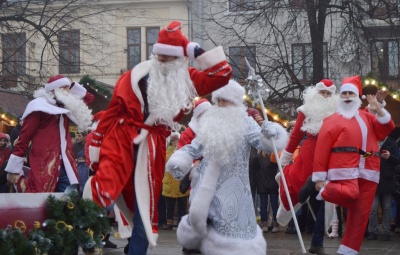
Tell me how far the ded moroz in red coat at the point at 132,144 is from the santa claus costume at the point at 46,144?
2.12 m

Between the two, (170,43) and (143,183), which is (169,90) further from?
(143,183)

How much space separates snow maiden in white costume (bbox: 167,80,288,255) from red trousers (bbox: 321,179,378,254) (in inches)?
53.7

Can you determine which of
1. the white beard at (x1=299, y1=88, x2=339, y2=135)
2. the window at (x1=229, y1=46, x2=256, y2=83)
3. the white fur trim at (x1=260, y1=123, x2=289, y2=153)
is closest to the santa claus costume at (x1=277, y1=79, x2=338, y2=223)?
the white beard at (x1=299, y1=88, x2=339, y2=135)

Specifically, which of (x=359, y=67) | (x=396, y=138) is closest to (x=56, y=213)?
(x=396, y=138)

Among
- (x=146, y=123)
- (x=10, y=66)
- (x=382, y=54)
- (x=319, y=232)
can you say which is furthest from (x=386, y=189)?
(x=10, y=66)

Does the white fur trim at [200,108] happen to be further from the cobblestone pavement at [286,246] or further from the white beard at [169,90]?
the white beard at [169,90]

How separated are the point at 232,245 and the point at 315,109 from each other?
12.3 ft

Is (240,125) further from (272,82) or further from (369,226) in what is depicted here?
(272,82)

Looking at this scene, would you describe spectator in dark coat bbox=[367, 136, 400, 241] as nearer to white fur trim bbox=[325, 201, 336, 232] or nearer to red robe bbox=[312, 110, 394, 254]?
white fur trim bbox=[325, 201, 336, 232]

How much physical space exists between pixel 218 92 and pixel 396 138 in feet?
21.9

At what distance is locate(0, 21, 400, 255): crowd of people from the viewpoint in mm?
7484

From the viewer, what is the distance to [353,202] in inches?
381

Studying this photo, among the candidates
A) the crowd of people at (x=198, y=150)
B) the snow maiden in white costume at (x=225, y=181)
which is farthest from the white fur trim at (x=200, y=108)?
the snow maiden in white costume at (x=225, y=181)

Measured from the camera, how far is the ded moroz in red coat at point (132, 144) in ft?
24.1
